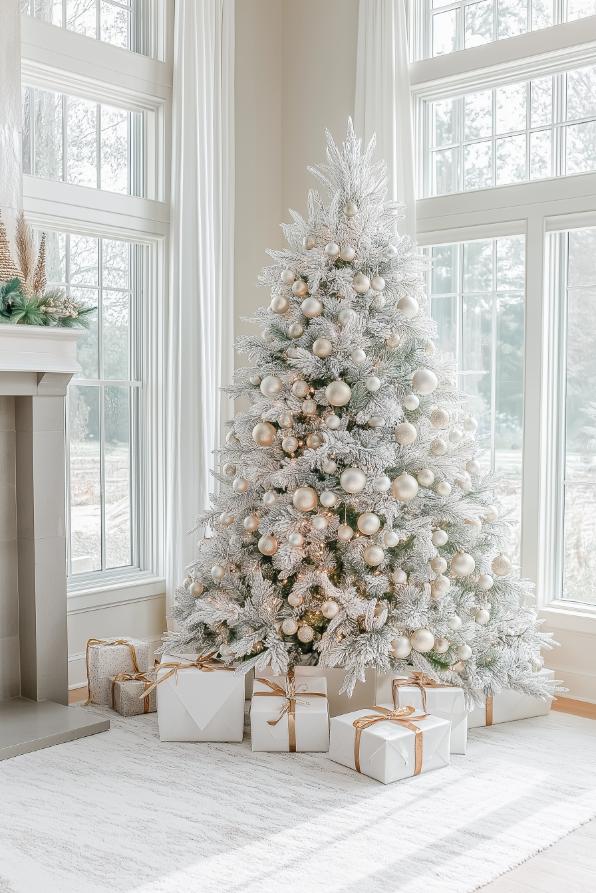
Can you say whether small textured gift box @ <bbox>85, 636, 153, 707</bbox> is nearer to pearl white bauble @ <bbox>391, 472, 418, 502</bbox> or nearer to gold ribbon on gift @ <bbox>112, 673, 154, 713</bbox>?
gold ribbon on gift @ <bbox>112, 673, 154, 713</bbox>

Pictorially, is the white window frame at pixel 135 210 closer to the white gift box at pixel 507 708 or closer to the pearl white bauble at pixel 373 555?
the pearl white bauble at pixel 373 555

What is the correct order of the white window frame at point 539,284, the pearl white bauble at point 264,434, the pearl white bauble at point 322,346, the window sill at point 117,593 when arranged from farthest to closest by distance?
the window sill at point 117,593, the white window frame at point 539,284, the pearl white bauble at point 264,434, the pearl white bauble at point 322,346

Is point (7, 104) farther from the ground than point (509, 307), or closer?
farther from the ground

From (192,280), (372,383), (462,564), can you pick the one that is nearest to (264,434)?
(372,383)

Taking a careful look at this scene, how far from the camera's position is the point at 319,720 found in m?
3.36

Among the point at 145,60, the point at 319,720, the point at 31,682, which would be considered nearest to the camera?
the point at 319,720

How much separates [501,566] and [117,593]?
1.84 m

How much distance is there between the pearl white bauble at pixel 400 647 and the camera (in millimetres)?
3373

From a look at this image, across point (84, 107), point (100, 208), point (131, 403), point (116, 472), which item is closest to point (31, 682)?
point (116, 472)

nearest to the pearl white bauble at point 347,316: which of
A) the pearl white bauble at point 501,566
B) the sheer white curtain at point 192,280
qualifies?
the pearl white bauble at point 501,566

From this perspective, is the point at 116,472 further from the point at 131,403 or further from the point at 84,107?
the point at 84,107

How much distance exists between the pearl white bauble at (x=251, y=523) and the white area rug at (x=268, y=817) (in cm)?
80

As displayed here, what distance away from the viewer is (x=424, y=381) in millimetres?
3512

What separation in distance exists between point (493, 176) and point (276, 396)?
67.1 inches
